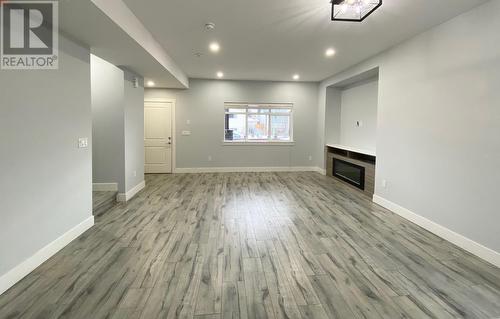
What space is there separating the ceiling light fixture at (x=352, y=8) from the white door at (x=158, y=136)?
5508 millimetres

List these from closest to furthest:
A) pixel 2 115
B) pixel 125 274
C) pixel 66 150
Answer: pixel 2 115, pixel 125 274, pixel 66 150

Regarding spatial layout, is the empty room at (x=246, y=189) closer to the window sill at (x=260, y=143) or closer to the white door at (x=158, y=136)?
the white door at (x=158, y=136)

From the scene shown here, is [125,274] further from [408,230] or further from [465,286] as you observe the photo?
[408,230]

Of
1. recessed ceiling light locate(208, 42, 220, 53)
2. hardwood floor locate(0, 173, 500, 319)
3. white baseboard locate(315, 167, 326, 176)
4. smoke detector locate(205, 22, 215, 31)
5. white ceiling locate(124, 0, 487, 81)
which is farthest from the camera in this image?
white baseboard locate(315, 167, 326, 176)

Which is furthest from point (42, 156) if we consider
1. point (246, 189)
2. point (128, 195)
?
point (246, 189)

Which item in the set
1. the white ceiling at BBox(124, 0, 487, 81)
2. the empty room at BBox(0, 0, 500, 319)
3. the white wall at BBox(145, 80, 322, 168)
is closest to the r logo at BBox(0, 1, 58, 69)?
the empty room at BBox(0, 0, 500, 319)

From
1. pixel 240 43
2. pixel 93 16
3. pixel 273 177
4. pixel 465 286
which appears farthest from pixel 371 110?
pixel 93 16

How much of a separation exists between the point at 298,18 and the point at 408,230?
3101mm

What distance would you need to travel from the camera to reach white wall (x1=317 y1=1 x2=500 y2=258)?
2.74 meters

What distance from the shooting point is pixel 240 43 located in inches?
166

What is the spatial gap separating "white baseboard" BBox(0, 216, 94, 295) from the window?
200 inches

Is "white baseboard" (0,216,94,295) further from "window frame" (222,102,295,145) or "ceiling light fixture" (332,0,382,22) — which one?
"window frame" (222,102,295,145)

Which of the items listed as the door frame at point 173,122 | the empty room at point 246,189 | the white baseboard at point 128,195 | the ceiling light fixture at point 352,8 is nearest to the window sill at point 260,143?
the door frame at point 173,122

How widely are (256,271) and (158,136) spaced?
5.92 m
